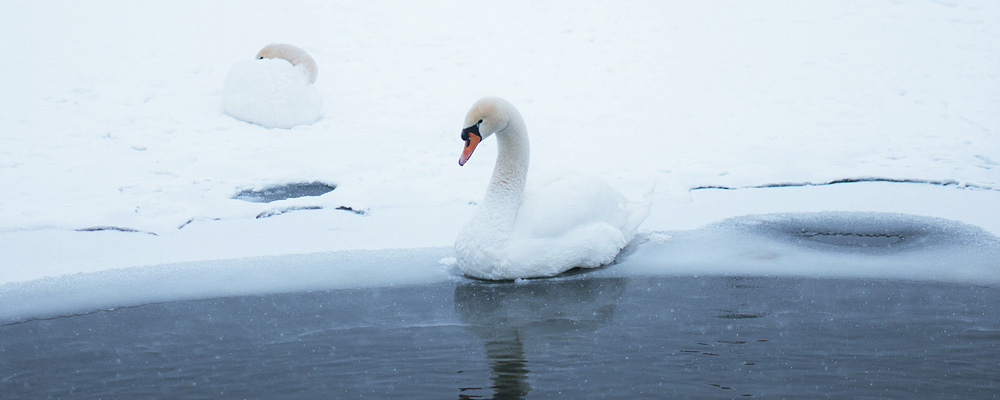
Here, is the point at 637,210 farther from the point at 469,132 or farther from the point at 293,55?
the point at 293,55

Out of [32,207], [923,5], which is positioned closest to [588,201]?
[32,207]

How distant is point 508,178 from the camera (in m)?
5.38

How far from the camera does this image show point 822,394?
370 centimetres

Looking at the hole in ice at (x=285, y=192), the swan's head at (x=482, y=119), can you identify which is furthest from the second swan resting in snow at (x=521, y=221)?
the hole in ice at (x=285, y=192)

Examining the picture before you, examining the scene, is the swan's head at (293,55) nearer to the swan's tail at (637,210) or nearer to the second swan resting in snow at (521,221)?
the swan's tail at (637,210)

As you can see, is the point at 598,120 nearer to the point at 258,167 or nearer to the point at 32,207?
the point at 258,167

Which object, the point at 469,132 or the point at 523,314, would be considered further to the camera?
the point at 469,132

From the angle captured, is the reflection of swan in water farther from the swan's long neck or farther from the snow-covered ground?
the snow-covered ground

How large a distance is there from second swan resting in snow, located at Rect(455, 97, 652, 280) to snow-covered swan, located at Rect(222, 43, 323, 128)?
172 inches

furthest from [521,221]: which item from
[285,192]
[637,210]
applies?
[285,192]

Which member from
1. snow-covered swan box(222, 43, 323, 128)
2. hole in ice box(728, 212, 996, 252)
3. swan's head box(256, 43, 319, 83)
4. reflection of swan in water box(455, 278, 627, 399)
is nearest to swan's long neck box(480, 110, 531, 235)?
reflection of swan in water box(455, 278, 627, 399)

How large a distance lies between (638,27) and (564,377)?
913 cm

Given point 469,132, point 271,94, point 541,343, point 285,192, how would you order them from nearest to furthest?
1. point 541,343
2. point 469,132
3. point 285,192
4. point 271,94

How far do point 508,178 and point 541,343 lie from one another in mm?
1369
